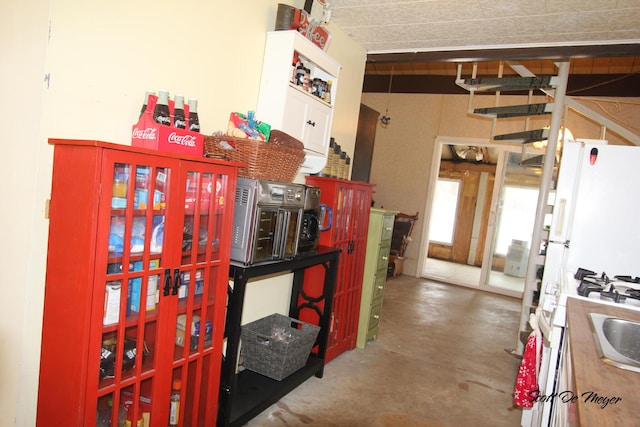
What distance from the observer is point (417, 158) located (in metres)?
6.76

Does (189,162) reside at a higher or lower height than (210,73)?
lower

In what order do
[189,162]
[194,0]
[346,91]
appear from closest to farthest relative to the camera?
1. [189,162]
2. [194,0]
3. [346,91]

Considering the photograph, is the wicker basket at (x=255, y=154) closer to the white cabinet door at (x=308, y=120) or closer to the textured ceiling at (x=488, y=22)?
the white cabinet door at (x=308, y=120)

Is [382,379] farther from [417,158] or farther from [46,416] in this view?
[417,158]

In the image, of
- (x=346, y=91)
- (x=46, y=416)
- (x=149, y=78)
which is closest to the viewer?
(x=46, y=416)

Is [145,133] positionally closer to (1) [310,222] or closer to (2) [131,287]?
(2) [131,287]

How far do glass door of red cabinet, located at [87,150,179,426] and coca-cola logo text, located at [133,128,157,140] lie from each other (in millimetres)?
176

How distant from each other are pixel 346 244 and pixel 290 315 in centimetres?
69

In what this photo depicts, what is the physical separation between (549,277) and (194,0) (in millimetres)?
2927

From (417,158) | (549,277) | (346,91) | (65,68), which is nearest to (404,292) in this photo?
(417,158)

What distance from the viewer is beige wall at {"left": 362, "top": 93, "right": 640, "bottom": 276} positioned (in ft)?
21.1

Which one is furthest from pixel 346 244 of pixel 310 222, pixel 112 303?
pixel 112 303

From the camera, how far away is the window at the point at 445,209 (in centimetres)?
888

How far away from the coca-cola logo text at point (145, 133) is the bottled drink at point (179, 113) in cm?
12
